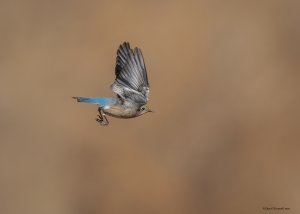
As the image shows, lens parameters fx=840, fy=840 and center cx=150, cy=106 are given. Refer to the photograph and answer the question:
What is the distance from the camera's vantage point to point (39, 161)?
490 inches

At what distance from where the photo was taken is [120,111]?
20.3 ft

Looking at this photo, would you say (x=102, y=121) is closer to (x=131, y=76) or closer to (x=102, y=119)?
(x=102, y=119)

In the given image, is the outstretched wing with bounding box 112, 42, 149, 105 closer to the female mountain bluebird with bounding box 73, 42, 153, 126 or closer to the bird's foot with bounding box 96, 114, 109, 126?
the female mountain bluebird with bounding box 73, 42, 153, 126

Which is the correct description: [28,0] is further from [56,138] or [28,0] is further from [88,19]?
[56,138]

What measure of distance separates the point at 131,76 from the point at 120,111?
74 centimetres

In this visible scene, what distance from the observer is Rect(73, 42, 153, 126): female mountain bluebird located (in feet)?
20.3

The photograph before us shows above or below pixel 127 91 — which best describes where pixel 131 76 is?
above

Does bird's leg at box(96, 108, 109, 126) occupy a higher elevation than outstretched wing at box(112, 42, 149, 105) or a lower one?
lower

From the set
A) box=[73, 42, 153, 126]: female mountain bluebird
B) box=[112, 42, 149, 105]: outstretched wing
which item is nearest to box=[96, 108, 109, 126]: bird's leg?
box=[73, 42, 153, 126]: female mountain bluebird

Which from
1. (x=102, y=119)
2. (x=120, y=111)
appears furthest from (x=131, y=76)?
(x=102, y=119)

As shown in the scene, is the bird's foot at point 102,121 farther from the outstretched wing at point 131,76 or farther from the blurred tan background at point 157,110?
the blurred tan background at point 157,110

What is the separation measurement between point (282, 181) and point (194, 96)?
6.19 ft

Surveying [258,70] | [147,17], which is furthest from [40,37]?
[258,70]

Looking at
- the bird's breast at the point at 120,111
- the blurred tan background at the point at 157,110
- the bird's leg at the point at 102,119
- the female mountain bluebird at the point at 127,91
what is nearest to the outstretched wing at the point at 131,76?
the female mountain bluebird at the point at 127,91
